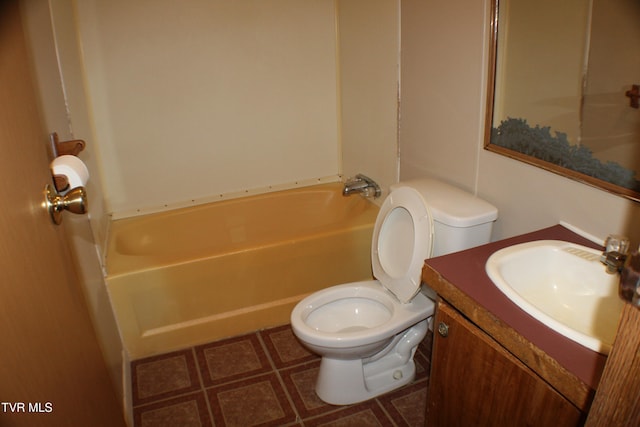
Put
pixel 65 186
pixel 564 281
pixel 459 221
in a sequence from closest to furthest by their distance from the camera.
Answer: pixel 65 186 → pixel 564 281 → pixel 459 221

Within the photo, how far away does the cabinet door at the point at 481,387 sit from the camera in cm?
110

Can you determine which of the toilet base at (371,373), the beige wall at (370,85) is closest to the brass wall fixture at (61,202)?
the toilet base at (371,373)

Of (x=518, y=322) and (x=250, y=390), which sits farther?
(x=250, y=390)

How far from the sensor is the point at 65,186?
113cm

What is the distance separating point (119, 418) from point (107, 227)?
143 centimetres

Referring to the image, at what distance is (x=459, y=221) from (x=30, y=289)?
1.35m

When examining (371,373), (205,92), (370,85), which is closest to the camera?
(371,373)

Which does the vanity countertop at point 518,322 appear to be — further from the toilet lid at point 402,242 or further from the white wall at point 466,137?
the toilet lid at point 402,242

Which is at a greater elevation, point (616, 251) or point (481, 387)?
point (616, 251)

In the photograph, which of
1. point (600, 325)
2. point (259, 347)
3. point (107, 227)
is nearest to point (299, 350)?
point (259, 347)

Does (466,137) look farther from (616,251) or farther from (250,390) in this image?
(250,390)

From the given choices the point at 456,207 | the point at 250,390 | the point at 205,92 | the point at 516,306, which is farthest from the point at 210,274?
the point at 516,306

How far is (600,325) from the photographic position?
4.21 feet
